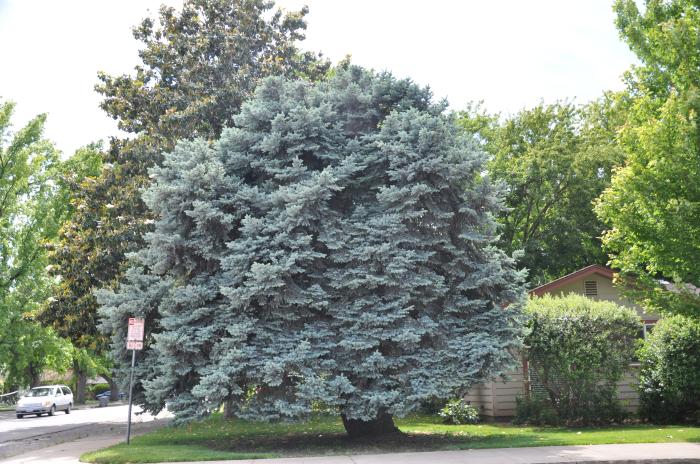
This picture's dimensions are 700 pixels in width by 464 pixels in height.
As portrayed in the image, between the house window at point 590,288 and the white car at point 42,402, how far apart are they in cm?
2687

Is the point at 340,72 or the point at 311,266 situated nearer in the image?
the point at 311,266

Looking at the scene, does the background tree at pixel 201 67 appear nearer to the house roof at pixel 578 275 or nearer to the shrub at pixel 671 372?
the house roof at pixel 578 275

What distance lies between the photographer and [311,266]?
46.5 feet

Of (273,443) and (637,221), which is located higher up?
(637,221)

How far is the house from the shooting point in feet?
Answer: 63.7

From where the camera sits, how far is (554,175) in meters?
32.8

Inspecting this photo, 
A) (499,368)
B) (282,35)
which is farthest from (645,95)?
(282,35)

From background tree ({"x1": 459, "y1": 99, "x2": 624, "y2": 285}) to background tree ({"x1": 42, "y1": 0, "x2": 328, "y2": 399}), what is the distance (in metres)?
12.6

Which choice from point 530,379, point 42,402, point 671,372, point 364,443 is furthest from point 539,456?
point 42,402

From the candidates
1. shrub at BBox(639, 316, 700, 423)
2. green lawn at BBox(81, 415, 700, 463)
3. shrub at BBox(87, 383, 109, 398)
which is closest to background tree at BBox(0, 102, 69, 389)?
green lawn at BBox(81, 415, 700, 463)

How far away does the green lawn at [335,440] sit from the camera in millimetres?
12930

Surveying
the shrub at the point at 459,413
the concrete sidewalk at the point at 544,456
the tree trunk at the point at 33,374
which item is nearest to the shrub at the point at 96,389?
the tree trunk at the point at 33,374

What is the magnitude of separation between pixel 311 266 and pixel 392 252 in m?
1.84

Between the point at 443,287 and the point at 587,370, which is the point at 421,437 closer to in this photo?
the point at 443,287
